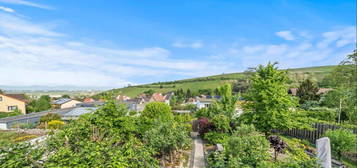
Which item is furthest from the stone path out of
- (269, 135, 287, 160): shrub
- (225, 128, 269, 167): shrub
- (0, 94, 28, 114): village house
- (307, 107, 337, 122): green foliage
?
(0, 94, 28, 114): village house

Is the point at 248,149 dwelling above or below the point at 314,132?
above

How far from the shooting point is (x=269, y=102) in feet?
25.4

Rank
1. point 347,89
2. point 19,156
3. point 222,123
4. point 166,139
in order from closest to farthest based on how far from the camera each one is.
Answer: point 19,156, point 166,139, point 222,123, point 347,89

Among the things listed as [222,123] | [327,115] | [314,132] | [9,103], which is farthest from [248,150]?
[9,103]

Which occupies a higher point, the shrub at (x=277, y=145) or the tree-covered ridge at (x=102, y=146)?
the tree-covered ridge at (x=102, y=146)

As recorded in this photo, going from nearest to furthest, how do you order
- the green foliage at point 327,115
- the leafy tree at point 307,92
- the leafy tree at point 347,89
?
the leafy tree at point 347,89 < the green foliage at point 327,115 < the leafy tree at point 307,92

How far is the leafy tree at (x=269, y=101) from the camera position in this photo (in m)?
7.68

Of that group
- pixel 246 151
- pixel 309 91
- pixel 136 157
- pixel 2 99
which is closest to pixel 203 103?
pixel 309 91

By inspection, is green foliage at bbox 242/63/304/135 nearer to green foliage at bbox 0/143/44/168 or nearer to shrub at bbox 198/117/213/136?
shrub at bbox 198/117/213/136

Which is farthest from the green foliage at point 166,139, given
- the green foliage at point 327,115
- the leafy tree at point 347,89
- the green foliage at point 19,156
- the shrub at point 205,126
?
the green foliage at point 327,115

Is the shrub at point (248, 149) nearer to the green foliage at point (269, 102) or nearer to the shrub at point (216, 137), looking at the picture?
the green foliage at point (269, 102)

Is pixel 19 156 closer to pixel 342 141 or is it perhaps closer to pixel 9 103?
pixel 342 141

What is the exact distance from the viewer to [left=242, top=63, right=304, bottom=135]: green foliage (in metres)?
7.68

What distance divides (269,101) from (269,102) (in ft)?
0.16
